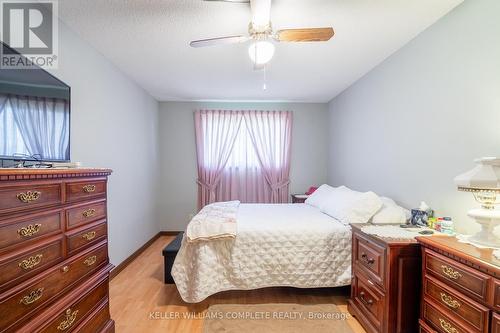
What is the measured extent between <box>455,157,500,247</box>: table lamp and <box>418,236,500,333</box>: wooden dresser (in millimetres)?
132

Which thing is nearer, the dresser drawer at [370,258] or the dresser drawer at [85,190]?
the dresser drawer at [85,190]

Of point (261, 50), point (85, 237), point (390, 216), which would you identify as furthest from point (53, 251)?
point (390, 216)

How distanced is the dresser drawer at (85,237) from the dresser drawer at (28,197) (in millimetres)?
231

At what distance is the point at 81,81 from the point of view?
2.23m

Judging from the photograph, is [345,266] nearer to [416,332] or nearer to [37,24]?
[416,332]

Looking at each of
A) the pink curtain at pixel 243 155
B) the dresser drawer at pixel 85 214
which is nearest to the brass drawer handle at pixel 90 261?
the dresser drawer at pixel 85 214

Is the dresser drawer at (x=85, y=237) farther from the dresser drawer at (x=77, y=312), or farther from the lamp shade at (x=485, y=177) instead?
the lamp shade at (x=485, y=177)

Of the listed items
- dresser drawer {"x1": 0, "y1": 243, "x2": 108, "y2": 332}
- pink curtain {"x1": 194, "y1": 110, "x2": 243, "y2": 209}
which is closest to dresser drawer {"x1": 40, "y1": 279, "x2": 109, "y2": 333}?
dresser drawer {"x1": 0, "y1": 243, "x2": 108, "y2": 332}

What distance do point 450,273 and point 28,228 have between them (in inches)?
80.6

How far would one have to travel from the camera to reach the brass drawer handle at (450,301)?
3.98ft

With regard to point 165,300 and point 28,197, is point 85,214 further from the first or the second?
point 165,300

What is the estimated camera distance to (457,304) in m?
1.21

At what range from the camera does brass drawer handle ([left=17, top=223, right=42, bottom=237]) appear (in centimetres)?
103

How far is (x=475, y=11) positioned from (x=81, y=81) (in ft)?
10.4
